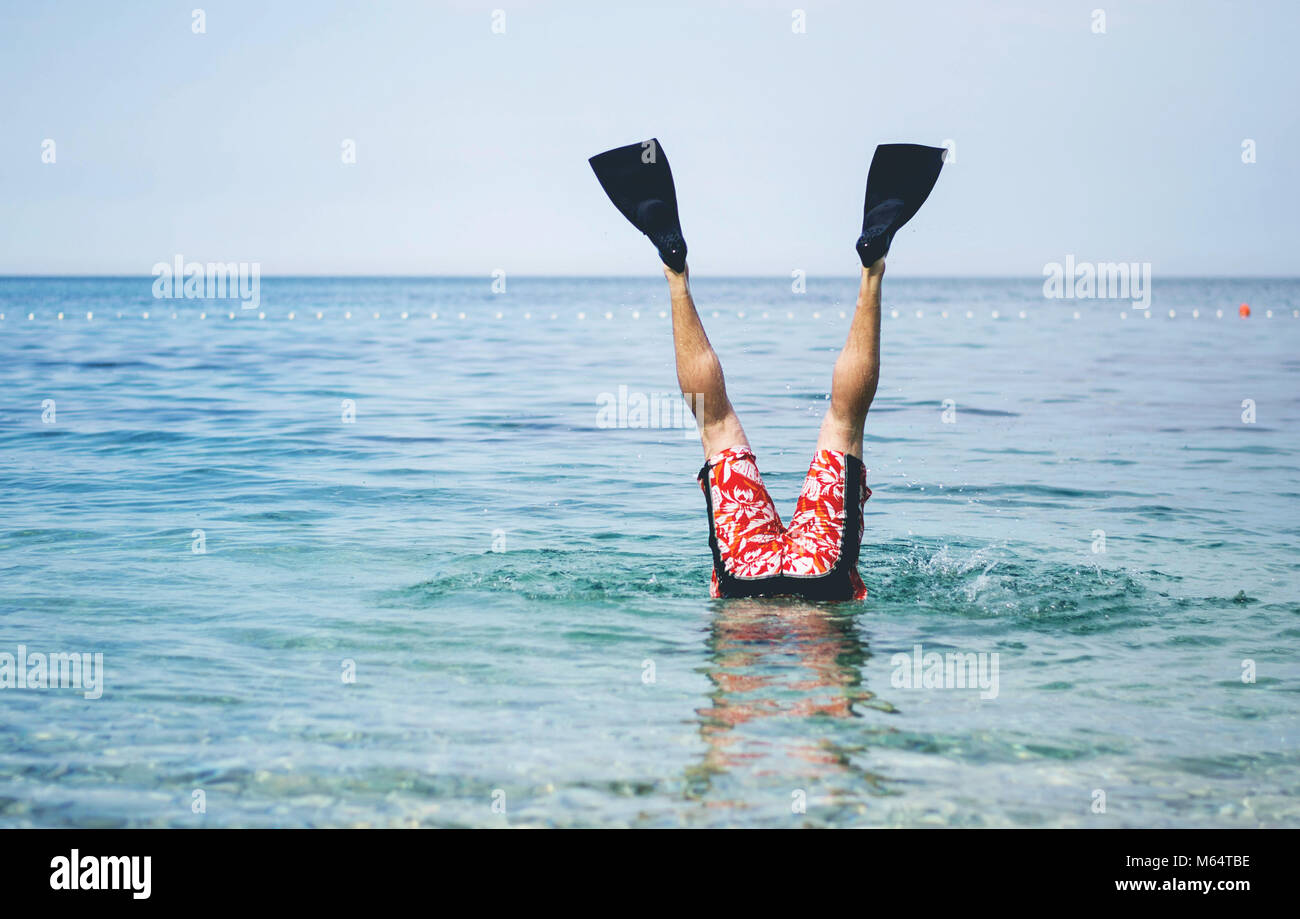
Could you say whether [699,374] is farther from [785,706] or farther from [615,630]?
[785,706]

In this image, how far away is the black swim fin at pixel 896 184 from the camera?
23.2ft

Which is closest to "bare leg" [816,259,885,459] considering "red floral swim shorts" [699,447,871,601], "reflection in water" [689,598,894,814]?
"red floral swim shorts" [699,447,871,601]

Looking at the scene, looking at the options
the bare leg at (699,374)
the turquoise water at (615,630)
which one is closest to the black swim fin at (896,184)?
the bare leg at (699,374)

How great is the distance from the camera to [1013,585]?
828cm

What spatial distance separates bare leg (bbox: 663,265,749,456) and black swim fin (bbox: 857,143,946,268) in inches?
40.6

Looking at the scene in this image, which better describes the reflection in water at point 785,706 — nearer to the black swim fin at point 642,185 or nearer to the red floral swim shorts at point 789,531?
the red floral swim shorts at point 789,531

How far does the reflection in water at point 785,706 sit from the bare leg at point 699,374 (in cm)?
108

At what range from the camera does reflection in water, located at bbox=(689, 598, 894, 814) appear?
5031 millimetres

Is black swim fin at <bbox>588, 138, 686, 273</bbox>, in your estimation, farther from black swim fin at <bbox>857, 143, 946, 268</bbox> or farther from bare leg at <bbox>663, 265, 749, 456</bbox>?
black swim fin at <bbox>857, 143, 946, 268</bbox>

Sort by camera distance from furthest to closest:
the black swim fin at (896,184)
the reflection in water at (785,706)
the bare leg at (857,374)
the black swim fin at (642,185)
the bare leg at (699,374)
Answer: the black swim fin at (642,185)
the bare leg at (699,374)
the black swim fin at (896,184)
the bare leg at (857,374)
the reflection in water at (785,706)
